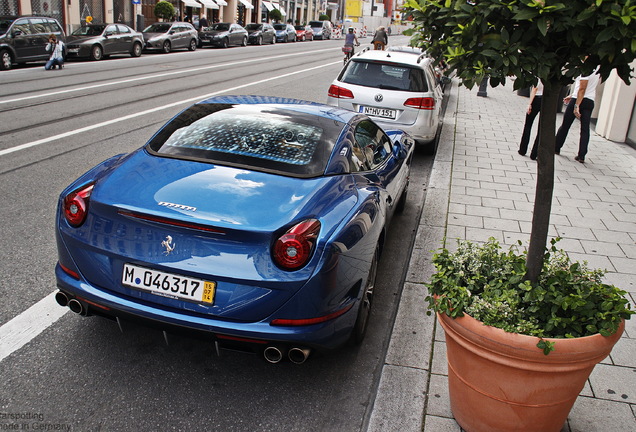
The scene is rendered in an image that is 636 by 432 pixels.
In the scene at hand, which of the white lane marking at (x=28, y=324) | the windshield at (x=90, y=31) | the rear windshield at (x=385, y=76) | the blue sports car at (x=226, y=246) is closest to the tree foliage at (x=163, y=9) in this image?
the windshield at (x=90, y=31)

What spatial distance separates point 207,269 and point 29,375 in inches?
48.9

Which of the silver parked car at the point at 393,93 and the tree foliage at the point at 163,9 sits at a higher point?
the tree foliage at the point at 163,9

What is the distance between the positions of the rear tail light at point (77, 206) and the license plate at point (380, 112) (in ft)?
20.6

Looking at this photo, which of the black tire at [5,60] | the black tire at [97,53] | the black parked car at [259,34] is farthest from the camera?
the black parked car at [259,34]

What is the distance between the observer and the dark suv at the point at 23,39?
725 inches

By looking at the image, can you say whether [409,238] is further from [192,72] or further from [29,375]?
[192,72]

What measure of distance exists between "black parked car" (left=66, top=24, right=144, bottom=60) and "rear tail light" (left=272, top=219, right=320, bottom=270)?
22.1 m

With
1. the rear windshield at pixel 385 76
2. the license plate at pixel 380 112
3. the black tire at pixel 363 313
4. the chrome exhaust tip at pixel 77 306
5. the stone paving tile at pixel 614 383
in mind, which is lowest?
the stone paving tile at pixel 614 383

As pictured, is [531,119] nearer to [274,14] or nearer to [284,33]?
[284,33]

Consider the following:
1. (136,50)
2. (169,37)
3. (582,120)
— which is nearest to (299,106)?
(582,120)

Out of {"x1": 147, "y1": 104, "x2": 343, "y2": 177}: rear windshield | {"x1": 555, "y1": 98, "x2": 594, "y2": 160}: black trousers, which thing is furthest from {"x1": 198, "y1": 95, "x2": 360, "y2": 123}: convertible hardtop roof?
{"x1": 555, "y1": 98, "x2": 594, "y2": 160}: black trousers

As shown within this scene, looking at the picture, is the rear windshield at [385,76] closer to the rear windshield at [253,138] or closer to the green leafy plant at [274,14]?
the rear windshield at [253,138]

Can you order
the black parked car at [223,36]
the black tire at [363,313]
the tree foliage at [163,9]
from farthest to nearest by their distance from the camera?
1. the tree foliage at [163,9]
2. the black parked car at [223,36]
3. the black tire at [363,313]

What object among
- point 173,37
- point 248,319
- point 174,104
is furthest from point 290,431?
point 173,37
